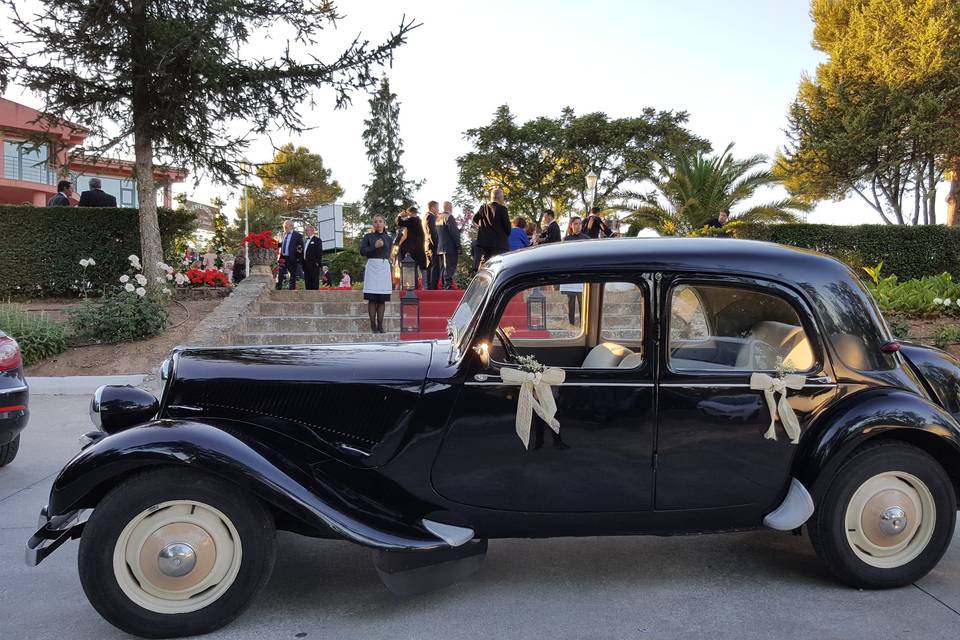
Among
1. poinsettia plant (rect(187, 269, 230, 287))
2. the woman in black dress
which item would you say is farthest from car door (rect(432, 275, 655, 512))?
poinsettia plant (rect(187, 269, 230, 287))

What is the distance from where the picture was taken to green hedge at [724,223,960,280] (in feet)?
51.7

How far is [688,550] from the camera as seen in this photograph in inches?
149

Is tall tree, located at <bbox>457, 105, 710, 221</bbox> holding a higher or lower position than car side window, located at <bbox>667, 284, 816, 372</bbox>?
higher

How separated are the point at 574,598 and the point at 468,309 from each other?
1.47m

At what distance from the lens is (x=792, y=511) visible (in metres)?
3.15

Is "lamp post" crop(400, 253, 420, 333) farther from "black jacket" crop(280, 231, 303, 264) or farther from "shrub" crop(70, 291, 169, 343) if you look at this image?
"shrub" crop(70, 291, 169, 343)

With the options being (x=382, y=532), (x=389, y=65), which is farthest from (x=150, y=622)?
(x=389, y=65)

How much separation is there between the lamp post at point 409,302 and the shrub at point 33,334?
5.25 m

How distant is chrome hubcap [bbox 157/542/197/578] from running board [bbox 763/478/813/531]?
8.43 ft

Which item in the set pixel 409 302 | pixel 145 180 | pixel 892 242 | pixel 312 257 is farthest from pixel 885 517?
pixel 892 242

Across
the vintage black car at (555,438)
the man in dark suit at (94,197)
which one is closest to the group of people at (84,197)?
the man in dark suit at (94,197)

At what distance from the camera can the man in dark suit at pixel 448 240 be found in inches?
587

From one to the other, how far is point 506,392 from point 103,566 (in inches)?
70.3

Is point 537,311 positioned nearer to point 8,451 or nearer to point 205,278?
point 8,451
